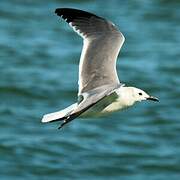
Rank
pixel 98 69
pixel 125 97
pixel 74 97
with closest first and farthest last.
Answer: pixel 125 97 → pixel 98 69 → pixel 74 97

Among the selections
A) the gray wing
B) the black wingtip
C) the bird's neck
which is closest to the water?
the gray wing

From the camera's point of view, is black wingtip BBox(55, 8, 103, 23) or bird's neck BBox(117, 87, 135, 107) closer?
bird's neck BBox(117, 87, 135, 107)

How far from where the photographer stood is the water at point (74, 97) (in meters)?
9.62

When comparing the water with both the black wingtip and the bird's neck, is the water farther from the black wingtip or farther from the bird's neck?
the bird's neck

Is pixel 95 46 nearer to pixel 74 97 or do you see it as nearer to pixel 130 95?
pixel 130 95

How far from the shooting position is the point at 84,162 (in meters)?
9.66

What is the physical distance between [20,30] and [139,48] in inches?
77.8

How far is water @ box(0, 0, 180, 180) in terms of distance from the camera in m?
9.62

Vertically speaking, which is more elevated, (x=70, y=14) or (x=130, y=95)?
(x=70, y=14)

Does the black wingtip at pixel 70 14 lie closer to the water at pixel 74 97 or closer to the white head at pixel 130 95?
the white head at pixel 130 95

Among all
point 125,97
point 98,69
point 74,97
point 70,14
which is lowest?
point 125,97

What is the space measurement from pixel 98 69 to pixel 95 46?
229mm

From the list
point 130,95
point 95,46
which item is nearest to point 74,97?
point 95,46

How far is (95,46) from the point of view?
6398mm
